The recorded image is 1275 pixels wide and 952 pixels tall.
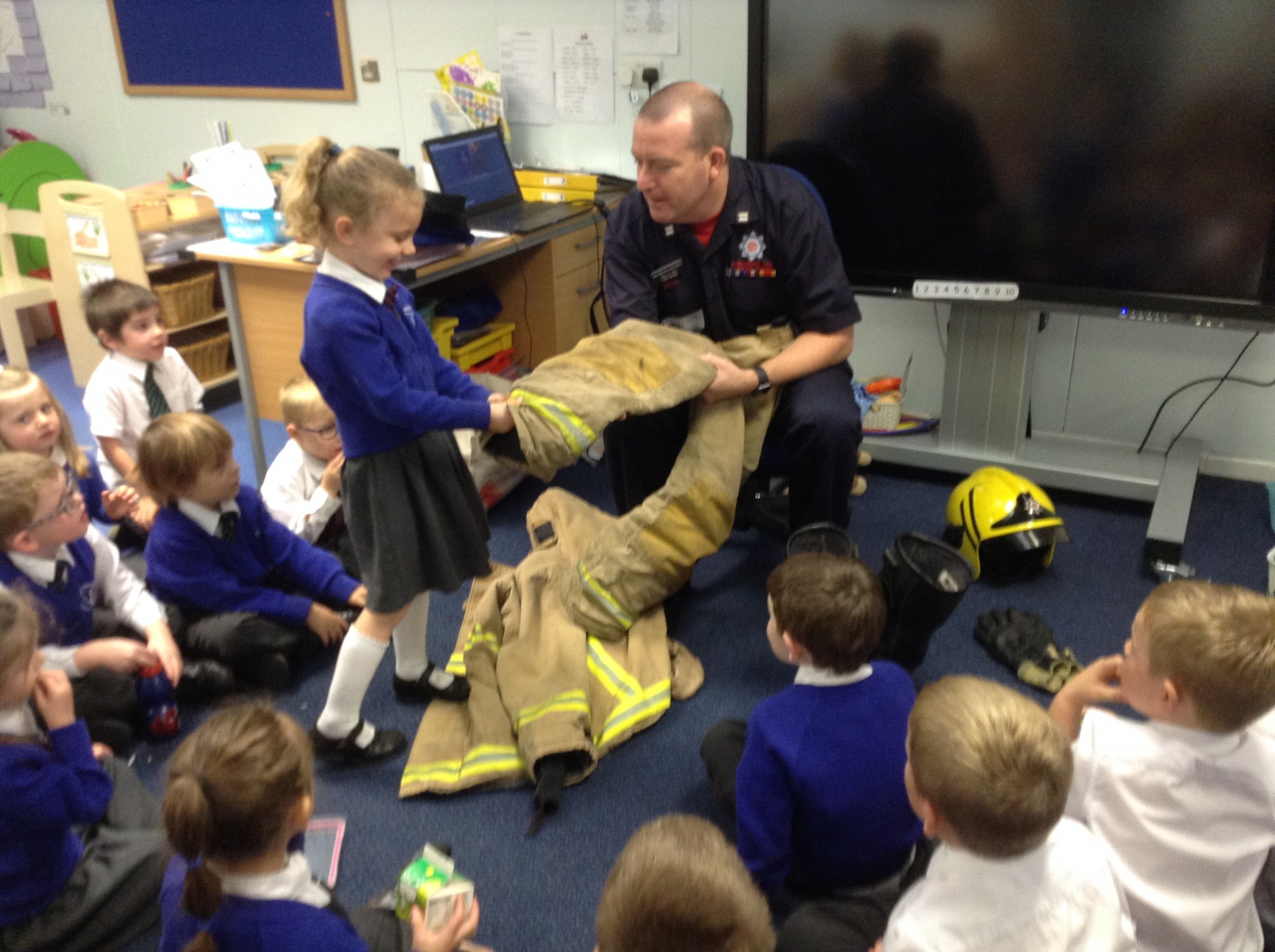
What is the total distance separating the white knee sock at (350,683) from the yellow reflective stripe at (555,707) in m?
0.30

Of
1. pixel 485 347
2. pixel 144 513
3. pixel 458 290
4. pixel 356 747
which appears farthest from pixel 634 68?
pixel 356 747

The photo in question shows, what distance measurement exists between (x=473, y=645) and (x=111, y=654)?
70 cm

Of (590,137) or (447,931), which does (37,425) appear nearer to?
(447,931)

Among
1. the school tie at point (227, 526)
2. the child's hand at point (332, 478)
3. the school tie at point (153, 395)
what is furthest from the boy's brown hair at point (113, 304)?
the school tie at point (227, 526)

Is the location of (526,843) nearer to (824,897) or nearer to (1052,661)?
(824,897)

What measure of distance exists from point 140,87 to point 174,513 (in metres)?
3.26

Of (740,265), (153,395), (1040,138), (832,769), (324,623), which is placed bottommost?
(324,623)

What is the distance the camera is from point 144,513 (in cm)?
250

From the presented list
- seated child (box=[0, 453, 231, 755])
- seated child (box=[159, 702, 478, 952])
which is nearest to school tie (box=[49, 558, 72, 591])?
seated child (box=[0, 453, 231, 755])

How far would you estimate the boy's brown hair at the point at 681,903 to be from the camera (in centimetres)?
93

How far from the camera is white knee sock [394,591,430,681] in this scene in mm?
2014

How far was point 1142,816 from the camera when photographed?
1225 millimetres

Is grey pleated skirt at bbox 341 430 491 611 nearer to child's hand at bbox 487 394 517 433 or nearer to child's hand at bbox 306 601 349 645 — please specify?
child's hand at bbox 487 394 517 433

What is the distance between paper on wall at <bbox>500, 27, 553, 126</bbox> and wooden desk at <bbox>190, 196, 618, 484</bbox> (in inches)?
22.0
